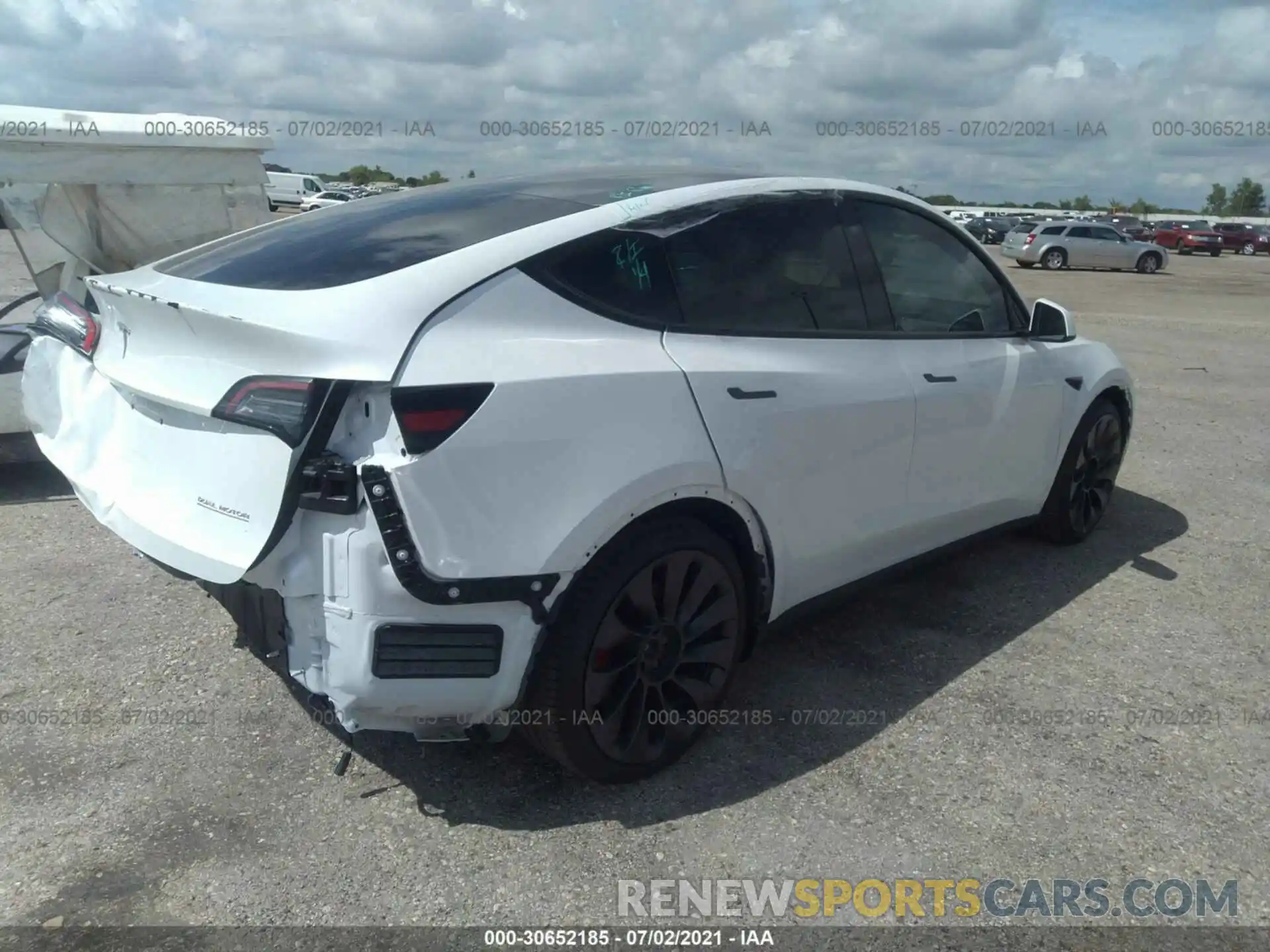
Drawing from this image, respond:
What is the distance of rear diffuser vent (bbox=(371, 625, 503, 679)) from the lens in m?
2.49

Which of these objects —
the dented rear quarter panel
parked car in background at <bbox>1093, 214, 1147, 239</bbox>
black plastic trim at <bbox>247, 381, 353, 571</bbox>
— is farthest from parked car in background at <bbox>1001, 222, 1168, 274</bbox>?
black plastic trim at <bbox>247, 381, 353, 571</bbox>

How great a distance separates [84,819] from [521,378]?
5.72 feet

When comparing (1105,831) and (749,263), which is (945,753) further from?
(749,263)

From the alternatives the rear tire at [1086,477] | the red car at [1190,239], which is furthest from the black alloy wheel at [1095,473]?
the red car at [1190,239]

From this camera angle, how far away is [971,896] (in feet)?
8.77

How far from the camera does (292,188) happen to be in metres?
53.0

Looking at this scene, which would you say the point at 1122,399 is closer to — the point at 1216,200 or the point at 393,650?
the point at 393,650

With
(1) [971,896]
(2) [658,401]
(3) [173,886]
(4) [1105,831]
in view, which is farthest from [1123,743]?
(3) [173,886]

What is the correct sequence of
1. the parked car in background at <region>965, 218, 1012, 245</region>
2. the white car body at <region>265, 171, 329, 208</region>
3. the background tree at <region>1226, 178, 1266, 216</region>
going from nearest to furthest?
the parked car in background at <region>965, 218, 1012, 245</region>, the white car body at <region>265, 171, 329, 208</region>, the background tree at <region>1226, 178, 1266, 216</region>

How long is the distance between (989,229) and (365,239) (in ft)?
158

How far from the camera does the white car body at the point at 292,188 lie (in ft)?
164

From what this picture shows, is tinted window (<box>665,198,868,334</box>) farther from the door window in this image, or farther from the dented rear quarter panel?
the dented rear quarter panel

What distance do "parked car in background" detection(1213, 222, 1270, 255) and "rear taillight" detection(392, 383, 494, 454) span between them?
5157 centimetres

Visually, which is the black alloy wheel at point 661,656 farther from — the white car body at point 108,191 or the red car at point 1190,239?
the red car at point 1190,239
